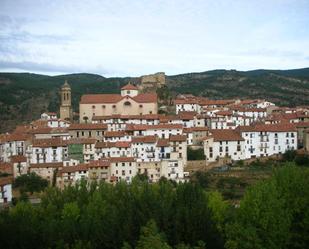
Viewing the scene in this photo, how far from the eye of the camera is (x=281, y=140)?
46625 mm

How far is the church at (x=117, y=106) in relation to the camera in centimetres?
5519

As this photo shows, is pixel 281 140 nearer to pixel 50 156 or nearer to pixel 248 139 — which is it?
pixel 248 139

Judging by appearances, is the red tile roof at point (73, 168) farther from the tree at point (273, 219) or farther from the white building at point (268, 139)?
the tree at point (273, 219)

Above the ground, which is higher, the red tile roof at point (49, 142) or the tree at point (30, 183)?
the red tile roof at point (49, 142)

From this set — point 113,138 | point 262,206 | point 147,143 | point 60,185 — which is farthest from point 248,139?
point 262,206

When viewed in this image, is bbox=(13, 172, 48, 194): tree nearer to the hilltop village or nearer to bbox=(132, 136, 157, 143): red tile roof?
the hilltop village

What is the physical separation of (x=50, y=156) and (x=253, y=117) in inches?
997

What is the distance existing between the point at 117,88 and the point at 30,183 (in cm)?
6518

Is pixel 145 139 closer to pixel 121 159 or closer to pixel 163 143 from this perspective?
pixel 163 143

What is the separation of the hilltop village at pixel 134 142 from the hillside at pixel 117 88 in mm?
27510

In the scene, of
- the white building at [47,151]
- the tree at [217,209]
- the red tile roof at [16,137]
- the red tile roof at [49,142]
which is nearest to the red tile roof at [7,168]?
the white building at [47,151]

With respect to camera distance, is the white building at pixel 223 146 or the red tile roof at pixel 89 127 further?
the red tile roof at pixel 89 127

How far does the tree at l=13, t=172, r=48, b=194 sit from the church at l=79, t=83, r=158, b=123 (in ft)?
54.1

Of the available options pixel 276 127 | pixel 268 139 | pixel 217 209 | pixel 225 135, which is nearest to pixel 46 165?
pixel 225 135
